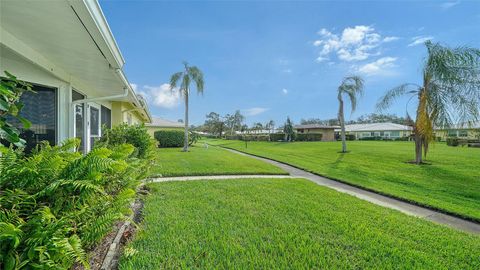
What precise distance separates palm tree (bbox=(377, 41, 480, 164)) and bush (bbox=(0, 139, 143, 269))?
13.1 m

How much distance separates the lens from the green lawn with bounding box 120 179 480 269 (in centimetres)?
283

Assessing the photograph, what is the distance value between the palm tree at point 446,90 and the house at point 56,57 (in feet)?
41.7

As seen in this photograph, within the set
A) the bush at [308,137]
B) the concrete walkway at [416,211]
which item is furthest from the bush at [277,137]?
the concrete walkway at [416,211]

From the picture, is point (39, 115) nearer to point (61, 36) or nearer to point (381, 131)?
point (61, 36)

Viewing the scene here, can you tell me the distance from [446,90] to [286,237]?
11.9 meters

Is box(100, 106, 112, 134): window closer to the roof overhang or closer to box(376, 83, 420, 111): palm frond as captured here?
the roof overhang

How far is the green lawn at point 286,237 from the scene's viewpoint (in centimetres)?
283

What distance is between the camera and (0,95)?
5.65ft

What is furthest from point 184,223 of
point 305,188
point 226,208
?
point 305,188

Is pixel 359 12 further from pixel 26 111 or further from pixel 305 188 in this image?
pixel 26 111

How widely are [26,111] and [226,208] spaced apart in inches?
162

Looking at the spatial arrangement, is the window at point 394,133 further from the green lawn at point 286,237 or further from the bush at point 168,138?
the green lawn at point 286,237

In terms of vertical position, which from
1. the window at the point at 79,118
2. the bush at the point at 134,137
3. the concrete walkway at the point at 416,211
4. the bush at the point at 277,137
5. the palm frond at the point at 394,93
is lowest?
the concrete walkway at the point at 416,211

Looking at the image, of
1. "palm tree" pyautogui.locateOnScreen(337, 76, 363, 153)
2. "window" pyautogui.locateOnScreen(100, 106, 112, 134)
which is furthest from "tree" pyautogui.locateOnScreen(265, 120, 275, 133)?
"window" pyautogui.locateOnScreen(100, 106, 112, 134)
